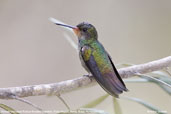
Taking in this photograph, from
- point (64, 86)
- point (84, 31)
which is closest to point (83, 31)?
point (84, 31)

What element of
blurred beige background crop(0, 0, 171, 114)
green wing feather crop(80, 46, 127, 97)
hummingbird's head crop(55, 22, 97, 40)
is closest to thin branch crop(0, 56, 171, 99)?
green wing feather crop(80, 46, 127, 97)

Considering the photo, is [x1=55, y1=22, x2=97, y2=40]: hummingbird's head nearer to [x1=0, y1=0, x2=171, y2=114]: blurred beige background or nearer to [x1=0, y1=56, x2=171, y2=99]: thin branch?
[x1=0, y1=56, x2=171, y2=99]: thin branch

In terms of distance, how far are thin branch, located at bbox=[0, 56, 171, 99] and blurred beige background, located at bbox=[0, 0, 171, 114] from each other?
5.57ft

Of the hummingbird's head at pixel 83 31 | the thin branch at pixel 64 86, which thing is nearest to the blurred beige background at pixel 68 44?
the hummingbird's head at pixel 83 31

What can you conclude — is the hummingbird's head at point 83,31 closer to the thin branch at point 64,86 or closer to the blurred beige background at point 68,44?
the thin branch at point 64,86

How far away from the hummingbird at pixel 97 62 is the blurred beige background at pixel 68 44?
151 centimetres

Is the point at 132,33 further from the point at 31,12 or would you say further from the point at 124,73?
the point at 124,73

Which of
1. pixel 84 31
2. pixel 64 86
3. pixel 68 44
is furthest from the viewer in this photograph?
pixel 68 44

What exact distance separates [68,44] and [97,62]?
1.84m

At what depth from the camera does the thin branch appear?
38.5 inches

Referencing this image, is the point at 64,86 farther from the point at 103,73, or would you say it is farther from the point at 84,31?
the point at 84,31

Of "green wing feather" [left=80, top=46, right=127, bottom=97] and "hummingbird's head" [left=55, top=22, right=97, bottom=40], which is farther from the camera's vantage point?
"hummingbird's head" [left=55, top=22, right=97, bottom=40]

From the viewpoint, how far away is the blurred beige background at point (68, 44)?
10.1ft

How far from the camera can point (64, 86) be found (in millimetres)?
1066
